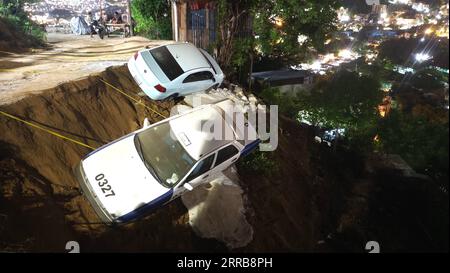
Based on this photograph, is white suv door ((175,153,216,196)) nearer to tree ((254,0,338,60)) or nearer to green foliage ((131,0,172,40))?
tree ((254,0,338,60))

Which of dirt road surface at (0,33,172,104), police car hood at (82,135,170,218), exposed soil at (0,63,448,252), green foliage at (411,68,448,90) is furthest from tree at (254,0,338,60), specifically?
police car hood at (82,135,170,218)

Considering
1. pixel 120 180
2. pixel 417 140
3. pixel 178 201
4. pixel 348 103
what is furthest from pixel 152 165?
pixel 417 140

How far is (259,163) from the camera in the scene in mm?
9500

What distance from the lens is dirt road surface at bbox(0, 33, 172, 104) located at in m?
7.84

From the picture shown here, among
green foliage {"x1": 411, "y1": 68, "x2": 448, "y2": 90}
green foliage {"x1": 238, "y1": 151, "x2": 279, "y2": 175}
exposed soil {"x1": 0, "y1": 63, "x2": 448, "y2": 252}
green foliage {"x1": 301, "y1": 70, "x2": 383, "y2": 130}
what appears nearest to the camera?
exposed soil {"x1": 0, "y1": 63, "x2": 448, "y2": 252}

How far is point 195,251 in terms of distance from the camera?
23.0 ft

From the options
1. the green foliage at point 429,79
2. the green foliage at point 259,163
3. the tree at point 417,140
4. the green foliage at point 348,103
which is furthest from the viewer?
the green foliage at point 348,103

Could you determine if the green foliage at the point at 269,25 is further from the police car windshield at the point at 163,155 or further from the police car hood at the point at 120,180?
the police car hood at the point at 120,180

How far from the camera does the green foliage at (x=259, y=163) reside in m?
9.29

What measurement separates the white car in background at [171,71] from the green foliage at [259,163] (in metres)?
2.99

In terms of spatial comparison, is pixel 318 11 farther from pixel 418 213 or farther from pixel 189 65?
pixel 418 213

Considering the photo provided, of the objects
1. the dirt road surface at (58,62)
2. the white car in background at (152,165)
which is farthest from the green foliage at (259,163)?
the dirt road surface at (58,62)

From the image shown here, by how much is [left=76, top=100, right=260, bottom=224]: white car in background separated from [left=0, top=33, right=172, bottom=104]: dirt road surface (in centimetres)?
320
